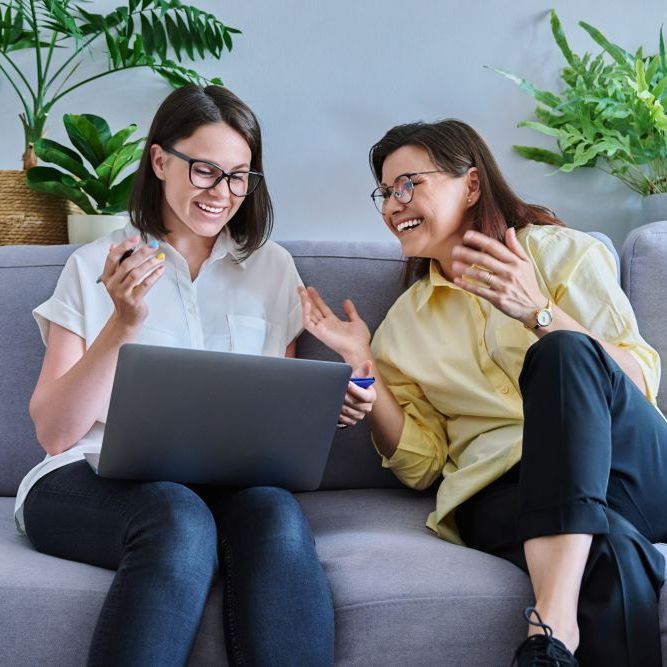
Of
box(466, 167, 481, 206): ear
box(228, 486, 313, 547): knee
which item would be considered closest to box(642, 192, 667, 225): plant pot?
box(466, 167, 481, 206): ear

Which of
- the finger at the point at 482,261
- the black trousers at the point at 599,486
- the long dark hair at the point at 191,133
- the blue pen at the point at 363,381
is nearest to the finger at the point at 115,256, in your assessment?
the long dark hair at the point at 191,133

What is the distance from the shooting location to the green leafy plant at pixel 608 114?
2.17 m

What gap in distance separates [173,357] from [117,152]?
99 centimetres

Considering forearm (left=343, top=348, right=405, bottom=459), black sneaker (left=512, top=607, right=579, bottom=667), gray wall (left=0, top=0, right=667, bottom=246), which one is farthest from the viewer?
gray wall (left=0, top=0, right=667, bottom=246)

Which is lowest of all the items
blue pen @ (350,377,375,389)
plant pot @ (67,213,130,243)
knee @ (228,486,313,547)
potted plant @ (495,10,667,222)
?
knee @ (228,486,313,547)

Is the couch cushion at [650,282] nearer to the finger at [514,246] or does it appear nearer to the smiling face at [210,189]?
the finger at [514,246]

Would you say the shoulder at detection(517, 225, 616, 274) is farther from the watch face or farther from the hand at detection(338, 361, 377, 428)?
the hand at detection(338, 361, 377, 428)

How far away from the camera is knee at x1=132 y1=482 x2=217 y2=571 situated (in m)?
1.14

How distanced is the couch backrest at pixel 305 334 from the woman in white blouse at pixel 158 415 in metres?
0.11

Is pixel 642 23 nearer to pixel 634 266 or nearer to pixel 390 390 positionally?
pixel 634 266

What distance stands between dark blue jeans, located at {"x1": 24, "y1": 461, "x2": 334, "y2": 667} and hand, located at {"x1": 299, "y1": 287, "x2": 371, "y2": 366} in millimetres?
382

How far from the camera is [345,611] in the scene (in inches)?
46.5

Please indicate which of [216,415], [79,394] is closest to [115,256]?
[79,394]

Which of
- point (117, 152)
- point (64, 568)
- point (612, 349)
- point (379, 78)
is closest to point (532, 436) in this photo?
point (612, 349)
